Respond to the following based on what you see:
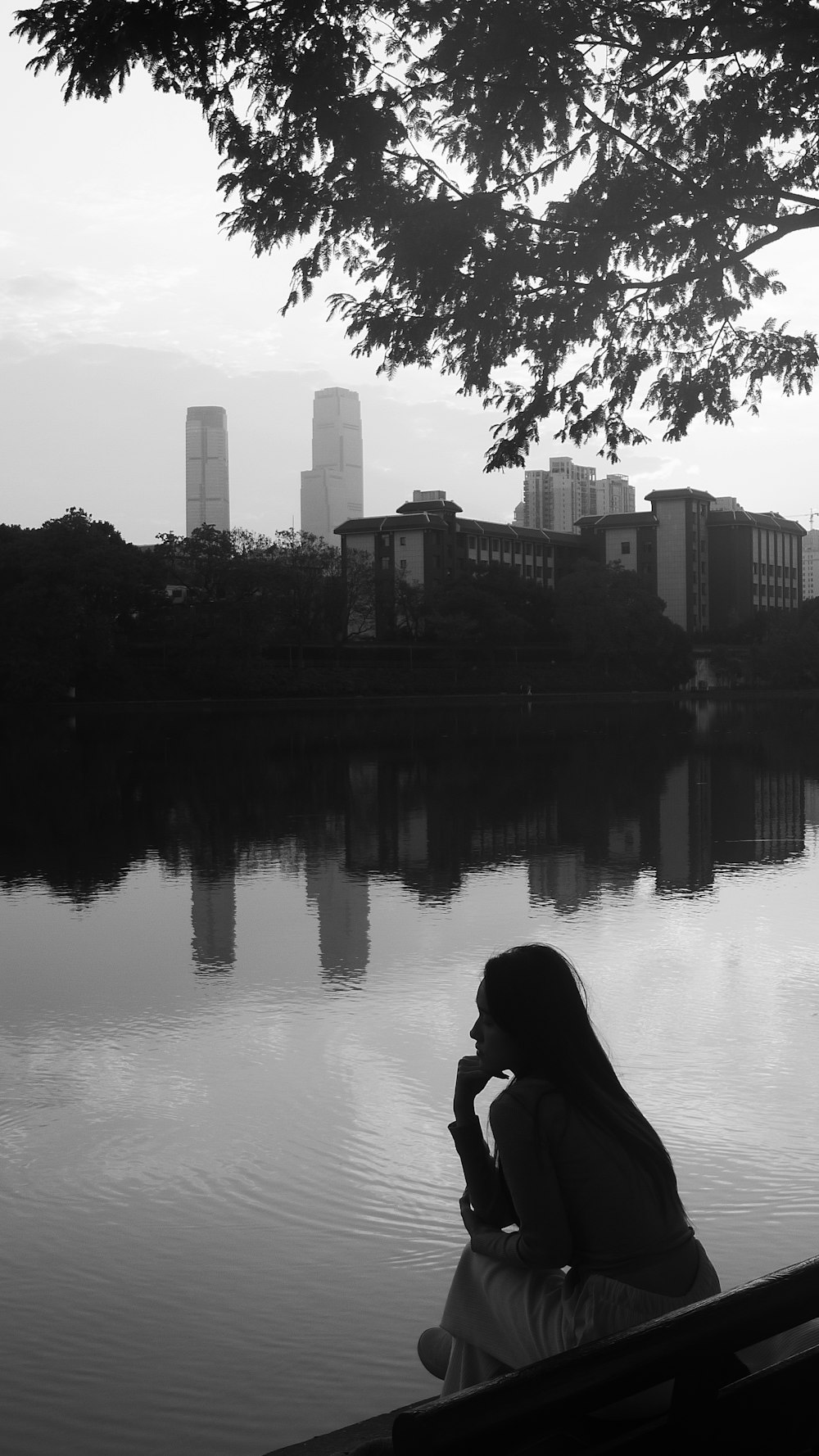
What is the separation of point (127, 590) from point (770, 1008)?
54800 millimetres

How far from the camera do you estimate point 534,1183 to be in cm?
235

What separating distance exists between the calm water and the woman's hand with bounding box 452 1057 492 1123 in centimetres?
112

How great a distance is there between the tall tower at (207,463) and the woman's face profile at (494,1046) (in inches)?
5328

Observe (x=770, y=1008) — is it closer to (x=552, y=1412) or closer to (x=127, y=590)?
(x=552, y=1412)

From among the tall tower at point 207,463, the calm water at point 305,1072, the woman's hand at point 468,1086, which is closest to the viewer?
the woman's hand at point 468,1086

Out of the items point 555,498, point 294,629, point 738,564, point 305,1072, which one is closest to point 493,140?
point 305,1072

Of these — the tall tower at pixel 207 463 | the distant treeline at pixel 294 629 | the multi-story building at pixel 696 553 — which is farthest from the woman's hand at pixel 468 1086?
the tall tower at pixel 207 463

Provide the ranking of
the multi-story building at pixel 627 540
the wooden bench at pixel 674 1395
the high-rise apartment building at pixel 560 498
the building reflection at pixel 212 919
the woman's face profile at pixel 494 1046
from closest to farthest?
the wooden bench at pixel 674 1395 → the woman's face profile at pixel 494 1046 → the building reflection at pixel 212 919 → the multi-story building at pixel 627 540 → the high-rise apartment building at pixel 560 498

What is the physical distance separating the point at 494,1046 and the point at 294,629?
67.4m

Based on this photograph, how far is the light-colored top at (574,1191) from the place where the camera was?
2.34 m

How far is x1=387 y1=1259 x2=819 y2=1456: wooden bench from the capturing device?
4.96 feet

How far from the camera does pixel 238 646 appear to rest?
6291cm

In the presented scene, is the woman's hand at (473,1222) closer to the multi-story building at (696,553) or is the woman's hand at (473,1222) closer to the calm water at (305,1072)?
the calm water at (305,1072)

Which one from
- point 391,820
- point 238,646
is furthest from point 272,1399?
point 238,646
